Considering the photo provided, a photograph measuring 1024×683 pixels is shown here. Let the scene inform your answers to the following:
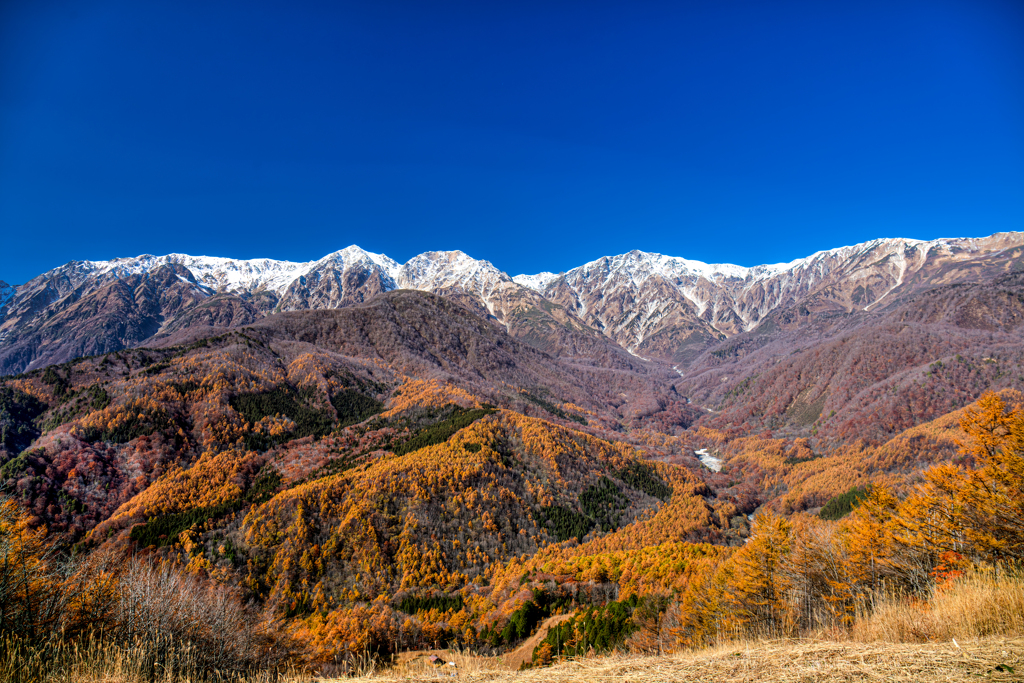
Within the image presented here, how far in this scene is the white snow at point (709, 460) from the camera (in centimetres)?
12672

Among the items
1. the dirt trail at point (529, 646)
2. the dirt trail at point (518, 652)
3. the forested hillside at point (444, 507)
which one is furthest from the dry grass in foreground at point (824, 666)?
the dirt trail at point (529, 646)

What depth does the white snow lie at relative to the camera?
126725mm

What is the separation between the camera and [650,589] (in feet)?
134

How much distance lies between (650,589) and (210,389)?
9149 cm

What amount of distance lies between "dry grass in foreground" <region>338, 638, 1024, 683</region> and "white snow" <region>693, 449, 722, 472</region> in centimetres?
12868

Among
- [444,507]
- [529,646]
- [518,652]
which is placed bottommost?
[518,652]

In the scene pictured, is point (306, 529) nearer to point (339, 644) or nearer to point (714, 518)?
point (339, 644)

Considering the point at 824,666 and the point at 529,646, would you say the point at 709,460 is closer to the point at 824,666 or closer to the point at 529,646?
the point at 529,646

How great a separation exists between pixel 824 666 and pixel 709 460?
14706 centimetres

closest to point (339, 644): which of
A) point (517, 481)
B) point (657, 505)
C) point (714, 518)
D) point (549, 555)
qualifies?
point (549, 555)

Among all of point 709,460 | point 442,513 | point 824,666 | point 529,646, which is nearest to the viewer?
point 824,666

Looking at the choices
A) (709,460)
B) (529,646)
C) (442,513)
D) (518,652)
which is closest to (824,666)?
(518,652)

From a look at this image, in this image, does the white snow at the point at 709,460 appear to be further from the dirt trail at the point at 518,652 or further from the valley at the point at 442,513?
the dirt trail at the point at 518,652

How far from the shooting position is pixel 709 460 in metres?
137
